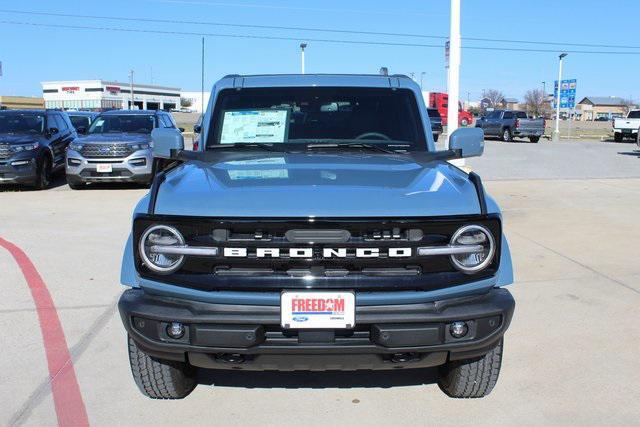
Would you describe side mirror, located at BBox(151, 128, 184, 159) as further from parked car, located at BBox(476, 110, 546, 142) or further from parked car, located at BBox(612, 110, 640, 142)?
parked car, located at BBox(612, 110, 640, 142)

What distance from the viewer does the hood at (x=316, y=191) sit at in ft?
9.42

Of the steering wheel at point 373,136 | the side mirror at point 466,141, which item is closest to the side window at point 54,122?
the steering wheel at point 373,136

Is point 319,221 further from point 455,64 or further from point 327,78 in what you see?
point 455,64

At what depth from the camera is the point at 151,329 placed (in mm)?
2893

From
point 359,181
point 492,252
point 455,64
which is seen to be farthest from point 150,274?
point 455,64

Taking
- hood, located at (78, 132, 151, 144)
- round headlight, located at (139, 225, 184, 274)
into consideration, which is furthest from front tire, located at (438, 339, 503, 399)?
hood, located at (78, 132, 151, 144)

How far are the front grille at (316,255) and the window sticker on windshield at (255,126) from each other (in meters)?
1.47

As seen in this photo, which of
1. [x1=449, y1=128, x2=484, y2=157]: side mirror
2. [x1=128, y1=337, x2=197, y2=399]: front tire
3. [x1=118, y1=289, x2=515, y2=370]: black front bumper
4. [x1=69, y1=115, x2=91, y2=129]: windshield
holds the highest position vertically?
[x1=69, y1=115, x2=91, y2=129]: windshield

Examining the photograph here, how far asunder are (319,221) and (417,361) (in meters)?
0.84

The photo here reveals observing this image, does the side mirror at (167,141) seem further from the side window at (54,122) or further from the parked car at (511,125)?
the parked car at (511,125)

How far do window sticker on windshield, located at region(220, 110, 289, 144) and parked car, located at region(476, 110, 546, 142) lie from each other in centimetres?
2896

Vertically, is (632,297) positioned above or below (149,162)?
below

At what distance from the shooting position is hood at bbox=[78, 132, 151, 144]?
12516 mm

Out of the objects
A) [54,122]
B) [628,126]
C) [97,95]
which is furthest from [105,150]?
[97,95]
